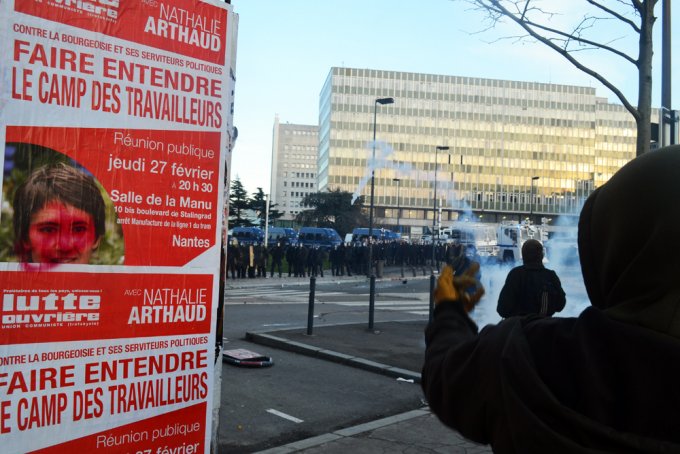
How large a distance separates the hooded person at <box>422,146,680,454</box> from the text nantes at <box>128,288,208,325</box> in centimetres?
174

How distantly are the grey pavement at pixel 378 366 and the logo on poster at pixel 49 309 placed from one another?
287 cm

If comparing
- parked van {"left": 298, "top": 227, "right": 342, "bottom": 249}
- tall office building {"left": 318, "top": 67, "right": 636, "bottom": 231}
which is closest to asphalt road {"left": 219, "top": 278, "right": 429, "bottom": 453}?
parked van {"left": 298, "top": 227, "right": 342, "bottom": 249}

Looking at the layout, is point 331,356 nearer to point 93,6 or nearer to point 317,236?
point 93,6

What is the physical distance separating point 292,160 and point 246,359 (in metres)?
176

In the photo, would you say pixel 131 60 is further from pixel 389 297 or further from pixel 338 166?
pixel 338 166

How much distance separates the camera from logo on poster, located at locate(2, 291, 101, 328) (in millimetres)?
2381

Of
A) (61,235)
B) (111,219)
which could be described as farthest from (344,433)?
(61,235)

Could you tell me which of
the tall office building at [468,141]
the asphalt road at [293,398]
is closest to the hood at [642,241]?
the asphalt road at [293,398]

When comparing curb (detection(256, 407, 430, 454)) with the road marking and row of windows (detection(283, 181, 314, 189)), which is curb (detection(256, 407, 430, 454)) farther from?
row of windows (detection(283, 181, 314, 189))

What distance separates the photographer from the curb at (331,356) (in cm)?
816

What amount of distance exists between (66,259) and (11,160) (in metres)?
0.46

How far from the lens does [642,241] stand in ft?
4.28

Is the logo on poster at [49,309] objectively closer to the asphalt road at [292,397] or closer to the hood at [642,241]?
the asphalt road at [292,397]

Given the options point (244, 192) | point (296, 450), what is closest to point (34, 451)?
point (296, 450)
